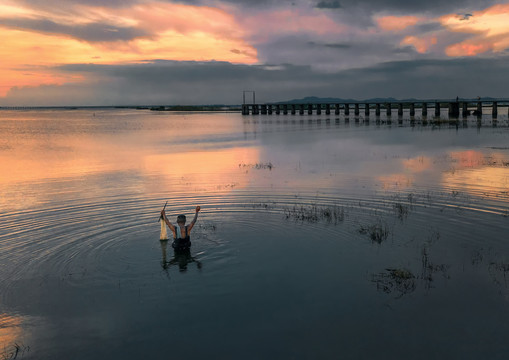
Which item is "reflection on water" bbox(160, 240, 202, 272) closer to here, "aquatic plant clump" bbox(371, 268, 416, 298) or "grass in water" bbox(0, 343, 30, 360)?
"grass in water" bbox(0, 343, 30, 360)

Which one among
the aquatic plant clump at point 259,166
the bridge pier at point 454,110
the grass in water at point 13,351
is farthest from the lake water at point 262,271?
the bridge pier at point 454,110

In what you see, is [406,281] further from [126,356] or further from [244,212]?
[244,212]

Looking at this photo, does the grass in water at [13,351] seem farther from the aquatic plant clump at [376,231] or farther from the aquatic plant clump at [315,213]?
the aquatic plant clump at [315,213]

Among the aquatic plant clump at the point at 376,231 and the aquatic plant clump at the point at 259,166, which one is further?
the aquatic plant clump at the point at 259,166

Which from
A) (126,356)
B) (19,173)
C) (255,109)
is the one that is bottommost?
(126,356)

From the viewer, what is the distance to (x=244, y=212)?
1675 cm

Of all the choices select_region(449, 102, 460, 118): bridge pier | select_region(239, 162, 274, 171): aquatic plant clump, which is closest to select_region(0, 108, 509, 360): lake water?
select_region(239, 162, 274, 171): aquatic plant clump

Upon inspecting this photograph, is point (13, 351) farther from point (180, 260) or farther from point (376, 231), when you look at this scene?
point (376, 231)

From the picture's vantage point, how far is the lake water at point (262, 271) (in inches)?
305

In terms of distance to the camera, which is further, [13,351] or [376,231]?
[376,231]

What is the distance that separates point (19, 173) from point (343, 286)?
87.8ft

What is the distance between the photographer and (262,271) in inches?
436

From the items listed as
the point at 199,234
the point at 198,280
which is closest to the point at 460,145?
the point at 199,234

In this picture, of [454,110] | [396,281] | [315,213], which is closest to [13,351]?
[396,281]
